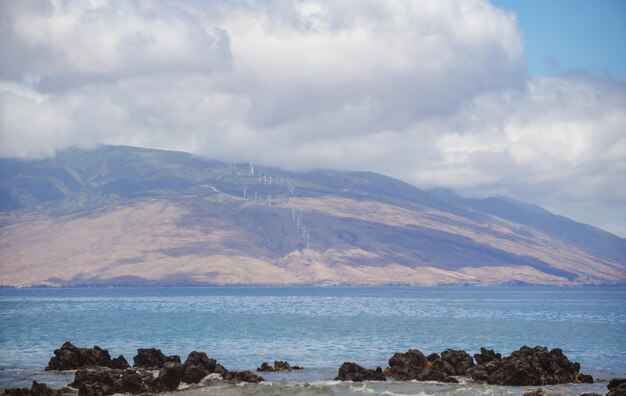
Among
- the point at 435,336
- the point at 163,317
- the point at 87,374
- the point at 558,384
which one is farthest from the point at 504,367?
the point at 163,317

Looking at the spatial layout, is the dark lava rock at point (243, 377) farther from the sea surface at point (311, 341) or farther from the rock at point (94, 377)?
the rock at point (94, 377)

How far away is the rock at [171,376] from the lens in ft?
174

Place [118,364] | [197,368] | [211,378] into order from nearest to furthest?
[197,368] < [211,378] < [118,364]

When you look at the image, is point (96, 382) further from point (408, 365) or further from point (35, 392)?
point (408, 365)

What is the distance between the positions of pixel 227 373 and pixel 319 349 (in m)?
24.4

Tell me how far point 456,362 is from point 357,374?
832 centimetres

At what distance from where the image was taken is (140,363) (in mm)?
63312

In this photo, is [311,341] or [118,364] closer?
[118,364]

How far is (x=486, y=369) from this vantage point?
5647cm

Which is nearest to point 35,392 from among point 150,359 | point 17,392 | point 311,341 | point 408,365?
point 17,392

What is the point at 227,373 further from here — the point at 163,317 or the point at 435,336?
the point at 163,317

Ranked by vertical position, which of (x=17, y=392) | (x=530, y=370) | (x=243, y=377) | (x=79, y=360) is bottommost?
(x=17, y=392)

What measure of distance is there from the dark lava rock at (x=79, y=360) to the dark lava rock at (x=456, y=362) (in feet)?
77.9

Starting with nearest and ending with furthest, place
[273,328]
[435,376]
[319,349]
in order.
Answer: [435,376] → [319,349] → [273,328]
